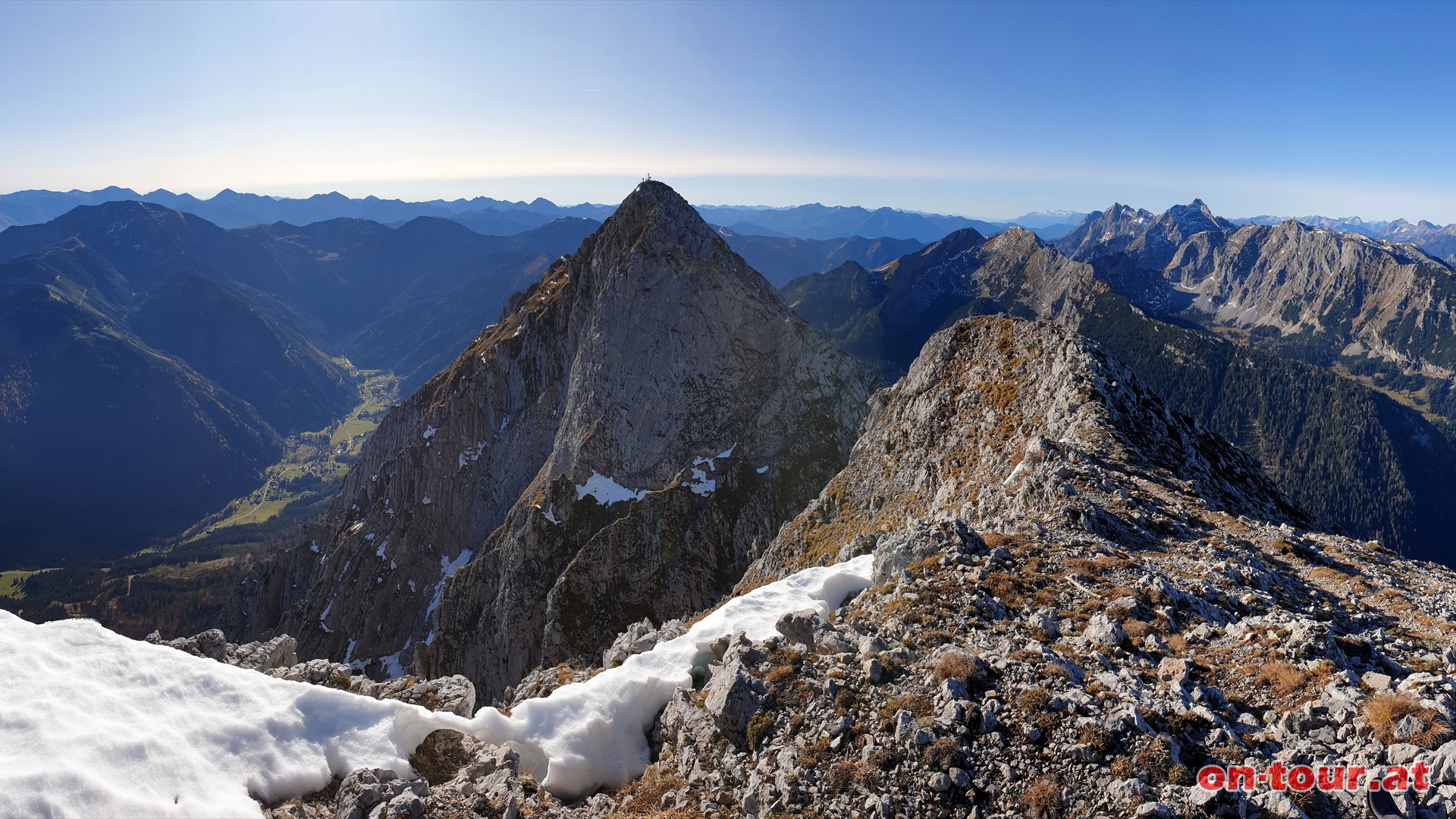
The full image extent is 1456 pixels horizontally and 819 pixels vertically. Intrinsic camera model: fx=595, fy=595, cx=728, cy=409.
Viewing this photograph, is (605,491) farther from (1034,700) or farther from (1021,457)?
(1034,700)

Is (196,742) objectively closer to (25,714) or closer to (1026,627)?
(25,714)

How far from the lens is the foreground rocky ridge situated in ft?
37.4

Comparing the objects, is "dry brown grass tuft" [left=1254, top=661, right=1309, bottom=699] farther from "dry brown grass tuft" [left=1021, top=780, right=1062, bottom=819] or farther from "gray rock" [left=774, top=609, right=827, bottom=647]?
"gray rock" [left=774, top=609, right=827, bottom=647]

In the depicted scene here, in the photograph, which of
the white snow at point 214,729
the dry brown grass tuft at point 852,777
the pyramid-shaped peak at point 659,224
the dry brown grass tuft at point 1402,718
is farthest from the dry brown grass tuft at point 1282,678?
the pyramid-shaped peak at point 659,224

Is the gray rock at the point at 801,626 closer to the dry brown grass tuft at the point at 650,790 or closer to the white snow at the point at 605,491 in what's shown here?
the dry brown grass tuft at the point at 650,790

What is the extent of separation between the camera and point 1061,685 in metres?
13.6

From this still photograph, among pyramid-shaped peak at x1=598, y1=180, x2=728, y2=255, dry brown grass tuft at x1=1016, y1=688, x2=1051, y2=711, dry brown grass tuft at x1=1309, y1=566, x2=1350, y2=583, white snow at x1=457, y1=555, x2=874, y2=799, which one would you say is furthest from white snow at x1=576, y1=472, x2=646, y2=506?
dry brown grass tuft at x1=1016, y1=688, x2=1051, y2=711

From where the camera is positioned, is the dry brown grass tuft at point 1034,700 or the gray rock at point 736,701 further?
the gray rock at point 736,701

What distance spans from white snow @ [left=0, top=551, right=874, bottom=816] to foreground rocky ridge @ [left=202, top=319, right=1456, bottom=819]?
0.80 metres

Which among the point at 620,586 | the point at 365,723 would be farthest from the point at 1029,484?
the point at 620,586

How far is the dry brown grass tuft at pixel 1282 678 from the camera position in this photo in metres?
13.2

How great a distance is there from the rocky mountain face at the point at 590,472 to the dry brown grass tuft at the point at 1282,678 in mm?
67664

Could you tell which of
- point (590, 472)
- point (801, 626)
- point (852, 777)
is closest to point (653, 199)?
point (590, 472)

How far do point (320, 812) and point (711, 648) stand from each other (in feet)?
35.6
